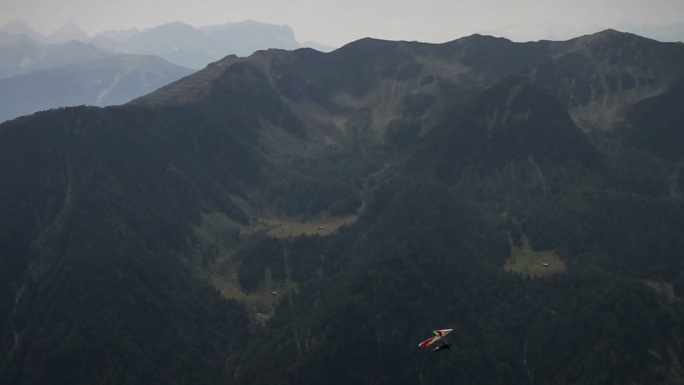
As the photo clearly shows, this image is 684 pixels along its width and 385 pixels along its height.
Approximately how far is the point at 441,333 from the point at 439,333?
123 cm

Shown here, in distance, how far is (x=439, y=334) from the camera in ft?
360

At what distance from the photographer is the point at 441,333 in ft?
365

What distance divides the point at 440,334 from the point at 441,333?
2.67 ft

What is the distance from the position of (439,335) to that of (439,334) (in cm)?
89

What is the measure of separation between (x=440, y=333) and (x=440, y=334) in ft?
0.93

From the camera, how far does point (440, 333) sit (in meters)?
111

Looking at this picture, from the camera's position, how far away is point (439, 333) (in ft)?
362

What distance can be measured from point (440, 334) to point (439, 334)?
0.96 metres

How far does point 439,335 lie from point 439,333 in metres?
1.46

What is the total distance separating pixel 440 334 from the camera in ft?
363

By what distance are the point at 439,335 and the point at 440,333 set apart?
6.79 feet
